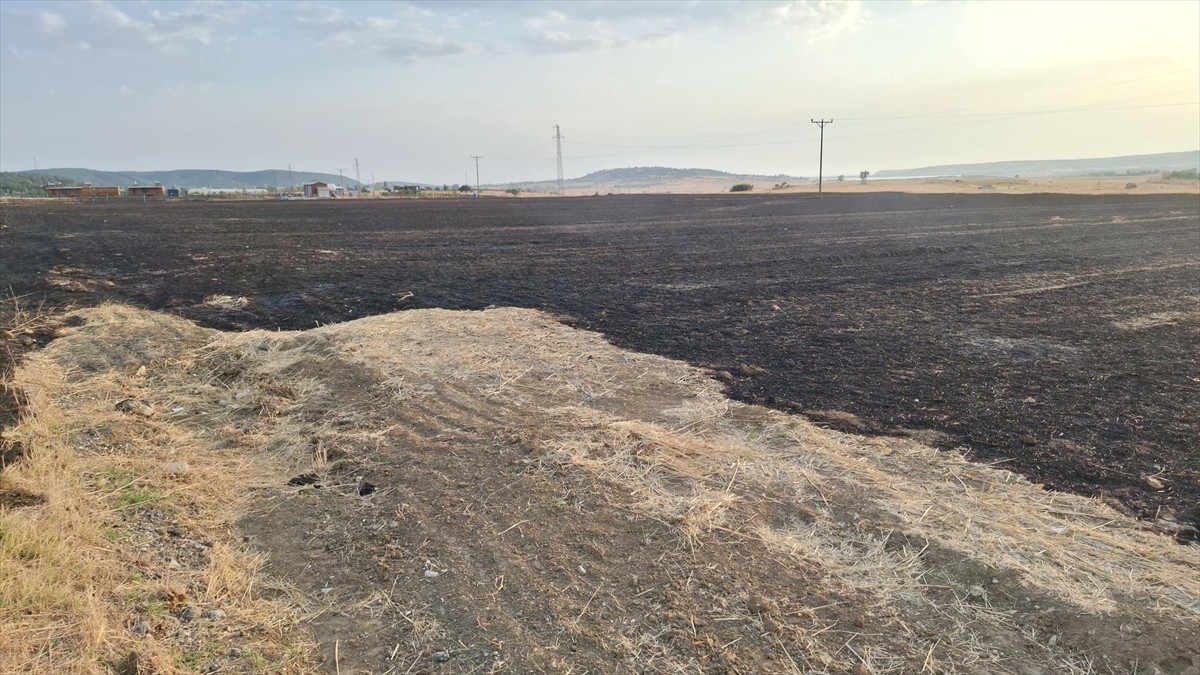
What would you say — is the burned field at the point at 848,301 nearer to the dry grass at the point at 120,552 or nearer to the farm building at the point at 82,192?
the dry grass at the point at 120,552

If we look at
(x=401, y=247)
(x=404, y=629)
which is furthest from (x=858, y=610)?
(x=401, y=247)

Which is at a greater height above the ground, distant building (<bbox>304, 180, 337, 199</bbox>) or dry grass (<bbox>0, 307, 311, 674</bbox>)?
distant building (<bbox>304, 180, 337, 199</bbox>)

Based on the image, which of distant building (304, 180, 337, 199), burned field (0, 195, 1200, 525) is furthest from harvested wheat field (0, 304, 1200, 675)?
distant building (304, 180, 337, 199)

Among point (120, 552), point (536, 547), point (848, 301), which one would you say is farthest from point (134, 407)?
point (848, 301)

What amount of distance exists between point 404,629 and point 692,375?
Result: 15.9 feet

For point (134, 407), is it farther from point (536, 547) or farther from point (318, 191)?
point (318, 191)

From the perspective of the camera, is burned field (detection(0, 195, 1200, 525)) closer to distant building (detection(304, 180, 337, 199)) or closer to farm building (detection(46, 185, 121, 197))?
farm building (detection(46, 185, 121, 197))

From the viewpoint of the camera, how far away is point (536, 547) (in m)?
3.96

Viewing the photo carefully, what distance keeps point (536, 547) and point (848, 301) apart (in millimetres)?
9769

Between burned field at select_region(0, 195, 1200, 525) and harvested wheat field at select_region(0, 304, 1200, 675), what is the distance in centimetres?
110

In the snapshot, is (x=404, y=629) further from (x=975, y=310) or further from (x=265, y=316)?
(x=975, y=310)

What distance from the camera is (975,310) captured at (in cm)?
1098

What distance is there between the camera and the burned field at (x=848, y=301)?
5930 millimetres

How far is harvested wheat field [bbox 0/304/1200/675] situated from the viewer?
312 centimetres
